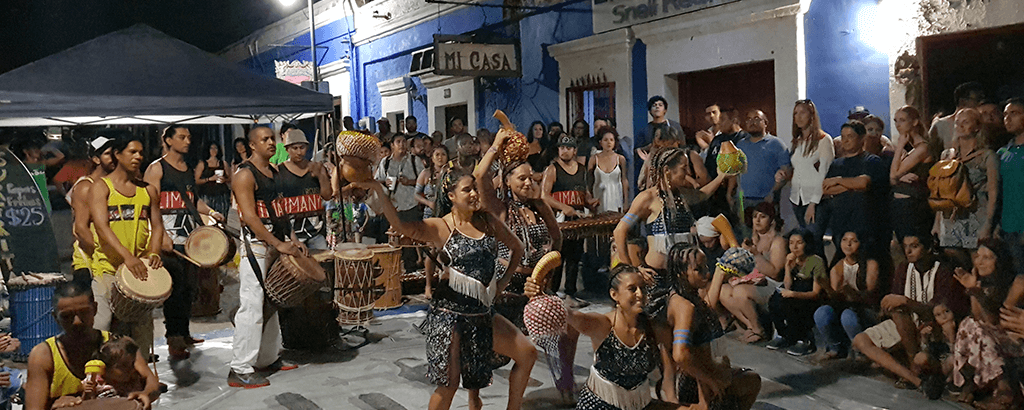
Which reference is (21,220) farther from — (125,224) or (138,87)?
(138,87)

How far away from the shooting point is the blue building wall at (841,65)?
7848 mm

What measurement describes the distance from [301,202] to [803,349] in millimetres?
3906

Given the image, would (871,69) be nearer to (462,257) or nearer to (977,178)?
(977,178)

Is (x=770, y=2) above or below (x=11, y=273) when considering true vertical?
above

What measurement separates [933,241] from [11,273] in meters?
6.44

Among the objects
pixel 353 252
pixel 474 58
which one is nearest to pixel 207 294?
pixel 353 252

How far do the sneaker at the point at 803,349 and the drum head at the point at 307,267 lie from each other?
11.7ft

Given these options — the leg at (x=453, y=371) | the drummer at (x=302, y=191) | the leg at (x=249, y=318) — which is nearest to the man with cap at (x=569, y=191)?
the drummer at (x=302, y=191)

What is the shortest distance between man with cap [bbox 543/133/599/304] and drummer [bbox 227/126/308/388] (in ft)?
10.9

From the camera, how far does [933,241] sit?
238 inches

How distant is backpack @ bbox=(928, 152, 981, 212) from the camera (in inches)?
232

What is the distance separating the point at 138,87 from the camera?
7.27 metres

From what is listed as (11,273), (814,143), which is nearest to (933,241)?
(814,143)

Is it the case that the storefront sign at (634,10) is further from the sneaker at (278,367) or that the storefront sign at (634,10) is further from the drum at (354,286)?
the sneaker at (278,367)
